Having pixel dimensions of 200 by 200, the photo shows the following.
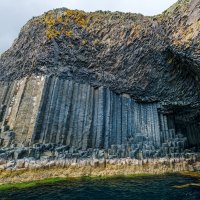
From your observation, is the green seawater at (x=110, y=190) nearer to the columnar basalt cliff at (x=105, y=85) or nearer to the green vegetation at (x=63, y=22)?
→ the columnar basalt cliff at (x=105, y=85)

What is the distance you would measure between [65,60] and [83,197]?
55.4ft

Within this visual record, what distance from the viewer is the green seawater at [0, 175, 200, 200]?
13992mm

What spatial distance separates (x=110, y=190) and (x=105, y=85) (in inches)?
547

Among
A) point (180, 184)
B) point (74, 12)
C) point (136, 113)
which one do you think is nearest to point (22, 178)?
point (180, 184)

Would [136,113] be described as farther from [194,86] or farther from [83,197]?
[83,197]

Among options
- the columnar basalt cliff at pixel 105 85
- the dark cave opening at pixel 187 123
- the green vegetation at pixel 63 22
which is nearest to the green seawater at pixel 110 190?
the columnar basalt cliff at pixel 105 85

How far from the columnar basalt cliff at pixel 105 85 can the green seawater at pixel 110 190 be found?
391cm

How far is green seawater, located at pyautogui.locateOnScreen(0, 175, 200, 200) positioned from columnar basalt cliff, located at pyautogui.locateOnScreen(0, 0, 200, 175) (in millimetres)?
3910

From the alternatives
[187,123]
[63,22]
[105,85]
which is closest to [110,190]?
[105,85]

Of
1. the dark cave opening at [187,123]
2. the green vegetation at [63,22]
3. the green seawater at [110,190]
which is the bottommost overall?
the green seawater at [110,190]

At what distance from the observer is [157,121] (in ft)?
91.3

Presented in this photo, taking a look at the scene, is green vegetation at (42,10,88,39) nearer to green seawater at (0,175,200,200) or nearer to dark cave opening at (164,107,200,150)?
dark cave opening at (164,107,200,150)

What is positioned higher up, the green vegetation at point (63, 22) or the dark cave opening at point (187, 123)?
the green vegetation at point (63, 22)

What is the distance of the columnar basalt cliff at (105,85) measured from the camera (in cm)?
2383
